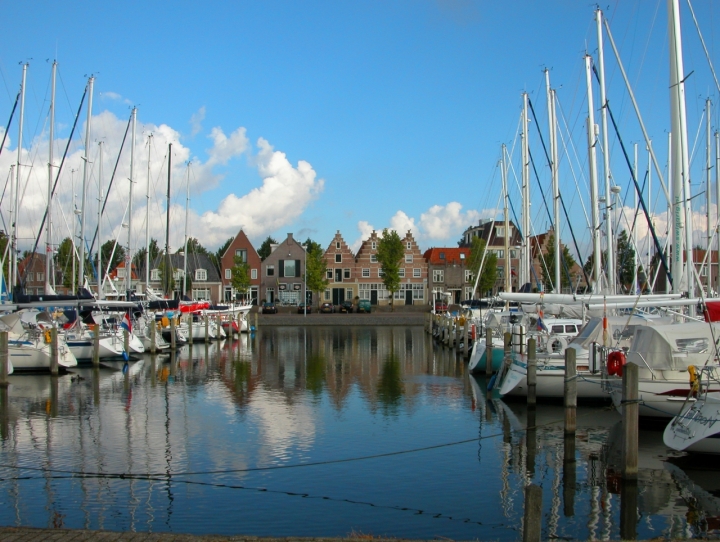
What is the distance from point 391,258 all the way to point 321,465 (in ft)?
258

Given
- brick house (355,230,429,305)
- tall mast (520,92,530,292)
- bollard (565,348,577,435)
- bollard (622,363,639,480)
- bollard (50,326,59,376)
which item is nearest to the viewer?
bollard (622,363,639,480)

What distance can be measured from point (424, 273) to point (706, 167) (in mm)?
60785

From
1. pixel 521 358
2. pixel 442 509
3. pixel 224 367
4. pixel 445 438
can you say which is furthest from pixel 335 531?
pixel 224 367

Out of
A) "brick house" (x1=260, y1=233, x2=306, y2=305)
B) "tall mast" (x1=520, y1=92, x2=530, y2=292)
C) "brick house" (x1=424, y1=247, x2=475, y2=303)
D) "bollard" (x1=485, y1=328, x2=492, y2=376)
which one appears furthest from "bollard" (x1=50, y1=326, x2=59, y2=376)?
"brick house" (x1=424, y1=247, x2=475, y2=303)

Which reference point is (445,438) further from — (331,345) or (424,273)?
(424,273)

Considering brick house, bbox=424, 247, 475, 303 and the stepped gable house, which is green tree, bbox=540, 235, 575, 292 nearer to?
brick house, bbox=424, 247, 475, 303

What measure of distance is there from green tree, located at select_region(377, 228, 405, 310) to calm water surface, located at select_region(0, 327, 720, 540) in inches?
2534

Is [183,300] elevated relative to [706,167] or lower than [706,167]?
lower

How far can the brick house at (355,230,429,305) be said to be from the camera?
10081cm

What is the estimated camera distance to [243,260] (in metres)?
101

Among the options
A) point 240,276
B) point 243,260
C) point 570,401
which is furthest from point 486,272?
point 570,401

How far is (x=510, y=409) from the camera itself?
81.8ft

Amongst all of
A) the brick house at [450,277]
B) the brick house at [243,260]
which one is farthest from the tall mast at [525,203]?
the brick house at [243,260]

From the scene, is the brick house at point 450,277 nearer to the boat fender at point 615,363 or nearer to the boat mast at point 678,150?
the boat mast at point 678,150
